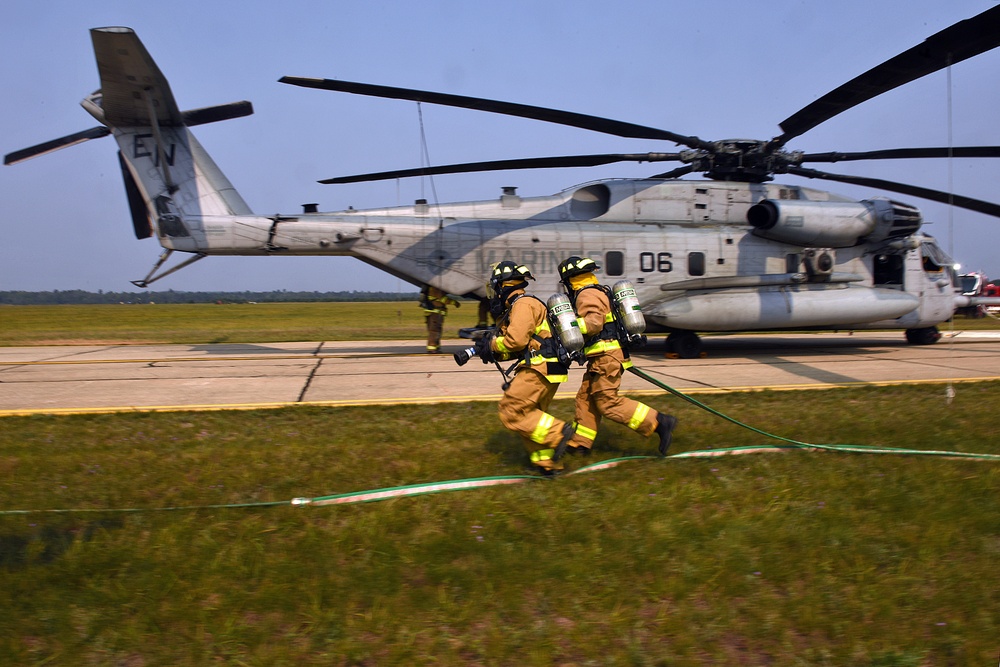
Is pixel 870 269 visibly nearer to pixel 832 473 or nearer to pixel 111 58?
pixel 832 473

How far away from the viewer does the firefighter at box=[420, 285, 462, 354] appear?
13594mm

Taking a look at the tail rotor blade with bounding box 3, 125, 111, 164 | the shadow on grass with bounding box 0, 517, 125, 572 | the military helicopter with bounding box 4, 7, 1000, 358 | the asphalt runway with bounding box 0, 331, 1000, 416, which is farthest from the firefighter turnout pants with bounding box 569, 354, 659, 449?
the tail rotor blade with bounding box 3, 125, 111, 164

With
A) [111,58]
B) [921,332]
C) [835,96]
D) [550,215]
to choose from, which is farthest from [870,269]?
[111,58]

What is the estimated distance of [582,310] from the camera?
5.58m

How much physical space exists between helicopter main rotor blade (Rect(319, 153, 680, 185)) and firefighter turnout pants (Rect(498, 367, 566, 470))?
23.9ft

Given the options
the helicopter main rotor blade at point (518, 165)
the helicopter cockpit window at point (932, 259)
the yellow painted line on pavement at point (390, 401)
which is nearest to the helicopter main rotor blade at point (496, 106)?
the helicopter main rotor blade at point (518, 165)

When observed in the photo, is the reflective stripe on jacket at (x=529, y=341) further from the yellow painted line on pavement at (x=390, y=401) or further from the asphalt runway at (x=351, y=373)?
the asphalt runway at (x=351, y=373)

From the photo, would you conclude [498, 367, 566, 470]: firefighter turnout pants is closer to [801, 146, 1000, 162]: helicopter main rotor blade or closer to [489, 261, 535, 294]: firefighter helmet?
[489, 261, 535, 294]: firefighter helmet

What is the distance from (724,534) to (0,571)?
406 cm

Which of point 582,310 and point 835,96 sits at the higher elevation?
point 835,96

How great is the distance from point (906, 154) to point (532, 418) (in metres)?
10.6

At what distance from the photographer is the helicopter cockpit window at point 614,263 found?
43.8 ft

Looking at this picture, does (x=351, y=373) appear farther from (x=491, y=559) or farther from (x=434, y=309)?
(x=491, y=559)

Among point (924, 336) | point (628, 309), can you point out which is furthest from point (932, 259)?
point (628, 309)
